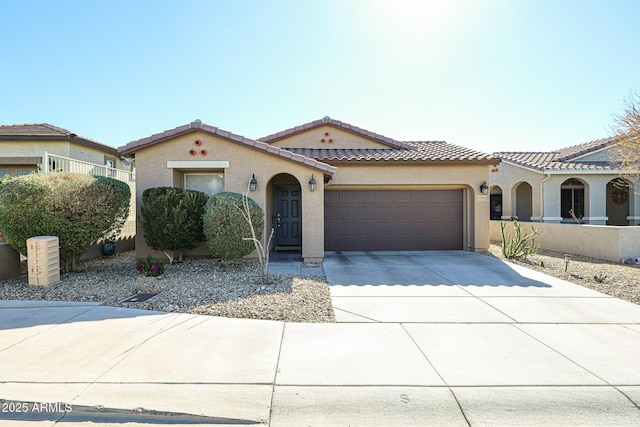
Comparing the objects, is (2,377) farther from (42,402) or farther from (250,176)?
(250,176)

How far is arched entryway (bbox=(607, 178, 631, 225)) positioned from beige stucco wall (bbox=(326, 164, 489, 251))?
11362mm

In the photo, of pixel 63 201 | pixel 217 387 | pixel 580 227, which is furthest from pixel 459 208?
pixel 63 201

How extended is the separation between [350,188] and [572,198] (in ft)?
45.5

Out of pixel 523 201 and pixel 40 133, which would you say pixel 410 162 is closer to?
pixel 523 201

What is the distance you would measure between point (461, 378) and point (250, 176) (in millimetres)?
7797

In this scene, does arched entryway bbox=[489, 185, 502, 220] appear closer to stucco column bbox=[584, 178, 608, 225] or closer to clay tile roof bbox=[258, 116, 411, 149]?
stucco column bbox=[584, 178, 608, 225]

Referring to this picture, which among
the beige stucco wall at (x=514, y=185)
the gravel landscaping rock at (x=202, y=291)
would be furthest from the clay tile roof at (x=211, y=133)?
the beige stucco wall at (x=514, y=185)

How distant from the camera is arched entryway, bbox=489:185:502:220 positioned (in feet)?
66.2

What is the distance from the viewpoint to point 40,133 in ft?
54.5

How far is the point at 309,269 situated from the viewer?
9.03 m

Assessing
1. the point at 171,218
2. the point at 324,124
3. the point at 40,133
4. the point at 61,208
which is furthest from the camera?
the point at 40,133

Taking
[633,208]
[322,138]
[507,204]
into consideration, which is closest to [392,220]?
[322,138]

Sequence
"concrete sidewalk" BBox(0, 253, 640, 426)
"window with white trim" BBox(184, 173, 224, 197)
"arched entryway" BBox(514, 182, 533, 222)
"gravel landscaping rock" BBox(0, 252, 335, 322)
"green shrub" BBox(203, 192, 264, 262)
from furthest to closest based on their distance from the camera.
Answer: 1. "arched entryway" BBox(514, 182, 533, 222)
2. "window with white trim" BBox(184, 173, 224, 197)
3. "green shrub" BBox(203, 192, 264, 262)
4. "gravel landscaping rock" BBox(0, 252, 335, 322)
5. "concrete sidewalk" BBox(0, 253, 640, 426)

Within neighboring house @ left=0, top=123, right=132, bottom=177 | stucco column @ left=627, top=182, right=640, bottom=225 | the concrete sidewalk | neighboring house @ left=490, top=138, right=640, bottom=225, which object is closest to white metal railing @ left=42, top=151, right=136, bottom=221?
neighboring house @ left=0, top=123, right=132, bottom=177
